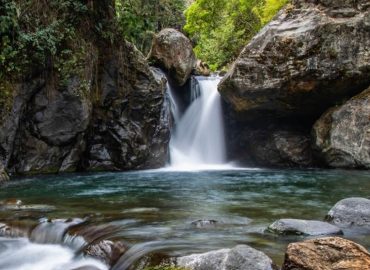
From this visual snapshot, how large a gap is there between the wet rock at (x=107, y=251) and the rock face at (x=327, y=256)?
199cm

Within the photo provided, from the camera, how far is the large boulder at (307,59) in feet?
45.9

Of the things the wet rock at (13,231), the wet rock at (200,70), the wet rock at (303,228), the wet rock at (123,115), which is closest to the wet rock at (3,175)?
the wet rock at (123,115)

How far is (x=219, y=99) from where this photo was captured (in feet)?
56.9

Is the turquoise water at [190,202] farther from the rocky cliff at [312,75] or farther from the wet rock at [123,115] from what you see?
the rocky cliff at [312,75]

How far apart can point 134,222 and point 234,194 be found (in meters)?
3.30

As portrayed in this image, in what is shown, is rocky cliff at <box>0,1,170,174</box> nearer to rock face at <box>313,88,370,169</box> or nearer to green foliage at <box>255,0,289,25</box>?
rock face at <box>313,88,370,169</box>

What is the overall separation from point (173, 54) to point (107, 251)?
1240 centimetres

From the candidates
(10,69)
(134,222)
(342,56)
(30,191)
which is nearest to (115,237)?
(134,222)

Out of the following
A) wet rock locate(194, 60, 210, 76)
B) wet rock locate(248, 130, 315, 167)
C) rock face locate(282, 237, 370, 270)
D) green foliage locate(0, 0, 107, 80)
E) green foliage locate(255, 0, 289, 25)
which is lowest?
wet rock locate(248, 130, 315, 167)

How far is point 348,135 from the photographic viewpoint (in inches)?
555

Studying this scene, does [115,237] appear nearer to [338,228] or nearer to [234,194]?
→ [338,228]

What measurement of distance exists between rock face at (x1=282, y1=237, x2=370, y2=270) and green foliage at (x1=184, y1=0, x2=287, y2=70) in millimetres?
25096

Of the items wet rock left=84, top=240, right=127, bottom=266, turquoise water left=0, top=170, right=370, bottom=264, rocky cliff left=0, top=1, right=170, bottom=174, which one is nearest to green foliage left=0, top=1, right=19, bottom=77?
rocky cliff left=0, top=1, right=170, bottom=174

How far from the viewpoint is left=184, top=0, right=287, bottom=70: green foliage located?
99.1ft
